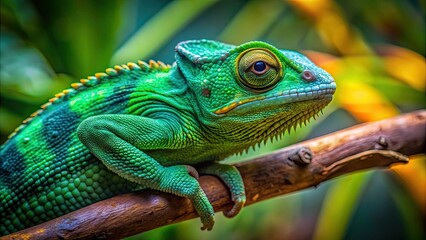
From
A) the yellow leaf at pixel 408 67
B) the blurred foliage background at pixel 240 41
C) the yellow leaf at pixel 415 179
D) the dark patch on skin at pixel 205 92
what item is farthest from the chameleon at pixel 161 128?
the yellow leaf at pixel 408 67

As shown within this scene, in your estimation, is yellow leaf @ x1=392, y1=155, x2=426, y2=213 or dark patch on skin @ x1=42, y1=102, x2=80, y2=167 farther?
yellow leaf @ x1=392, y1=155, x2=426, y2=213

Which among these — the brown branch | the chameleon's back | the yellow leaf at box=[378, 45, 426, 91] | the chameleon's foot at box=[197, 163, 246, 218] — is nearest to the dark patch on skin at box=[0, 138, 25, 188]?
the chameleon's back

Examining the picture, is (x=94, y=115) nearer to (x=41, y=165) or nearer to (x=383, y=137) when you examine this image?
(x=41, y=165)

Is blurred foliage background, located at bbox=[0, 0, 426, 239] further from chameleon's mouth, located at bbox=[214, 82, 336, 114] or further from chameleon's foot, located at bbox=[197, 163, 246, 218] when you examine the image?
chameleon's mouth, located at bbox=[214, 82, 336, 114]

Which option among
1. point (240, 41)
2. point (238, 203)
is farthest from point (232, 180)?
point (240, 41)

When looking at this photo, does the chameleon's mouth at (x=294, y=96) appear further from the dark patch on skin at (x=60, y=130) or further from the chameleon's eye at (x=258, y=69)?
the dark patch on skin at (x=60, y=130)

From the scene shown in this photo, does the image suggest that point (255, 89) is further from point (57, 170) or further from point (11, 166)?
point (11, 166)
